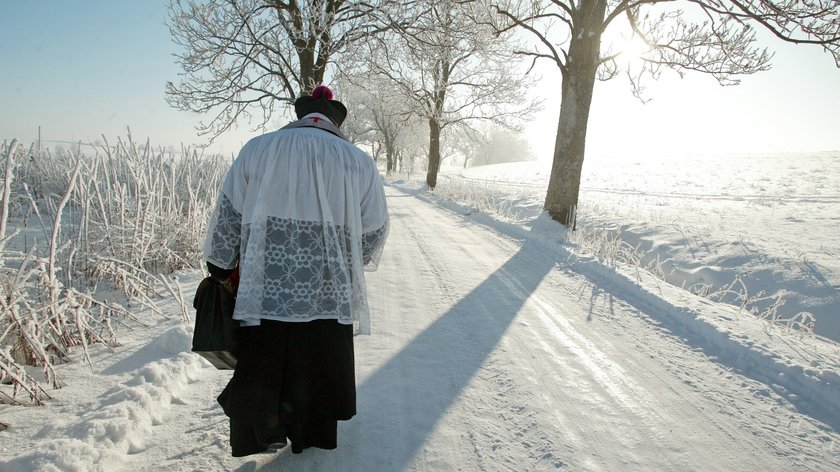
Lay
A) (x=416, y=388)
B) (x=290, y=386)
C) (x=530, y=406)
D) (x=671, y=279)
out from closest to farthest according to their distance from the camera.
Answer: (x=290, y=386) → (x=530, y=406) → (x=416, y=388) → (x=671, y=279)

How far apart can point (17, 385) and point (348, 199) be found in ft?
6.60

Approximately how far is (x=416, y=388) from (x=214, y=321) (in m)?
1.31

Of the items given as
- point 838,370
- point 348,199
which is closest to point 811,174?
point 838,370

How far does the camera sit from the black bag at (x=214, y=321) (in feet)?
5.54

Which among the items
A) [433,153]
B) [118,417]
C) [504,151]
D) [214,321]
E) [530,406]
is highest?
[504,151]

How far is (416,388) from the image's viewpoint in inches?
98.0

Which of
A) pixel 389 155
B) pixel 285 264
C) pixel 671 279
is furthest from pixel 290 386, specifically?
pixel 389 155

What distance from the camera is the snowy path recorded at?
6.29ft

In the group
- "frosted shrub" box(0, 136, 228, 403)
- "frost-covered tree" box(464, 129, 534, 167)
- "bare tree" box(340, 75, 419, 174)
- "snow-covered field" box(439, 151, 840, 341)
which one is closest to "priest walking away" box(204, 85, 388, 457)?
"frosted shrub" box(0, 136, 228, 403)

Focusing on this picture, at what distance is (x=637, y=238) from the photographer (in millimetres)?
7391

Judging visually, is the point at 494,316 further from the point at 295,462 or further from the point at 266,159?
the point at 266,159

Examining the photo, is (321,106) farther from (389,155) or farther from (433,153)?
(389,155)

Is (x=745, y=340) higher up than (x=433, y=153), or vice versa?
(x=433, y=153)

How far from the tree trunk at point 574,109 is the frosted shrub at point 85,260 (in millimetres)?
6323
